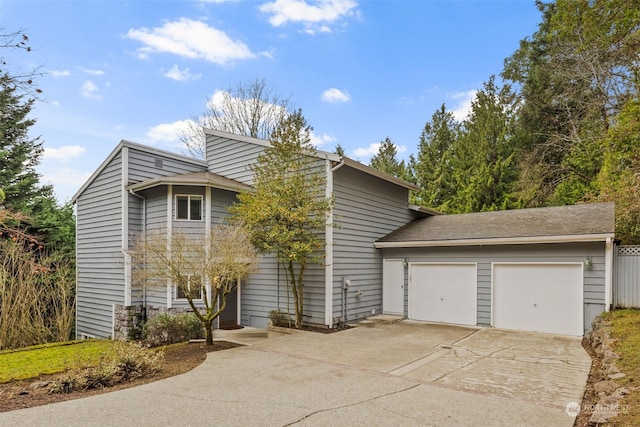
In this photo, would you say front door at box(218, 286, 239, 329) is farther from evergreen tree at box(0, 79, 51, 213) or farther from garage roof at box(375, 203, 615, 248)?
evergreen tree at box(0, 79, 51, 213)

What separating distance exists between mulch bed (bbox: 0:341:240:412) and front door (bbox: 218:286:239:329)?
146 inches

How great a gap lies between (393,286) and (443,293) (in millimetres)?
1617

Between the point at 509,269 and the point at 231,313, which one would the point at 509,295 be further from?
the point at 231,313

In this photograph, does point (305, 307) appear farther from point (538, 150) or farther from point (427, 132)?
point (427, 132)

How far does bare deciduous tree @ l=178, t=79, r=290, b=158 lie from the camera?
72.8 ft

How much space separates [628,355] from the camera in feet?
18.2

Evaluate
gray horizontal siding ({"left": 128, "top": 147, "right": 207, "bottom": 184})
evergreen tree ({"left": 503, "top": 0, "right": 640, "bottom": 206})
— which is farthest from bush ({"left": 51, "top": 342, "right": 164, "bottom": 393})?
evergreen tree ({"left": 503, "top": 0, "right": 640, "bottom": 206})

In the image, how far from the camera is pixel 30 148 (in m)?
16.1

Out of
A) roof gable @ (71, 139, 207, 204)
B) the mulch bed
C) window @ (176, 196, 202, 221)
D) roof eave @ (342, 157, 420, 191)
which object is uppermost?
roof gable @ (71, 139, 207, 204)

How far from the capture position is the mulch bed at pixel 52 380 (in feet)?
16.1

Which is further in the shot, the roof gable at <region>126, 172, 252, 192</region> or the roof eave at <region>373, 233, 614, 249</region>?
the roof gable at <region>126, 172, 252, 192</region>

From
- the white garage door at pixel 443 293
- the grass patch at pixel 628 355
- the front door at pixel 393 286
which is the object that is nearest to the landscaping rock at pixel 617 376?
the grass patch at pixel 628 355

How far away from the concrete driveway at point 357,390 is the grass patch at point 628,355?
1.94 feet

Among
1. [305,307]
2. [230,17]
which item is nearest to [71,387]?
[305,307]
